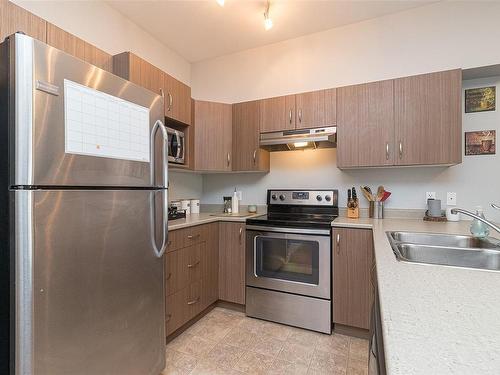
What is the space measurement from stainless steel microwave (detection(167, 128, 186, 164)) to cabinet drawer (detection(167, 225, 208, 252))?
25.5 inches

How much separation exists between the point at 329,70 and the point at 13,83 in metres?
2.42

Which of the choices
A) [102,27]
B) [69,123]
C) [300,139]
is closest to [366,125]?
[300,139]

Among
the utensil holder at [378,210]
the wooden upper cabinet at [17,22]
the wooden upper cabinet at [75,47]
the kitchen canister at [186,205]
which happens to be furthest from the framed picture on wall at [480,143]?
the wooden upper cabinet at [17,22]

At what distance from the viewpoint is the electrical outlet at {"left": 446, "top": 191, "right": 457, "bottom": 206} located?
2.13 meters

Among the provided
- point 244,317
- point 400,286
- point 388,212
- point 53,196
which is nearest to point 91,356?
point 53,196

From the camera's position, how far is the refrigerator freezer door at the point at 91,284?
3.13ft

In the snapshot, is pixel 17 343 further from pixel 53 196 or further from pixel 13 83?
pixel 13 83

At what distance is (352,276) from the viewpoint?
1.96 m

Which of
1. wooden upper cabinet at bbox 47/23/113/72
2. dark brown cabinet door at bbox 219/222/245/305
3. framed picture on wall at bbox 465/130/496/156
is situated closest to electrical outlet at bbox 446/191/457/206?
framed picture on wall at bbox 465/130/496/156

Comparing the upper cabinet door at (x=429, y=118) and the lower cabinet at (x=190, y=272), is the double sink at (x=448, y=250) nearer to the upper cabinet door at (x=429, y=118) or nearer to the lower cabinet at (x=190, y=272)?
the upper cabinet door at (x=429, y=118)

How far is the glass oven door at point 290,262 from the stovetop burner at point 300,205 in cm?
20

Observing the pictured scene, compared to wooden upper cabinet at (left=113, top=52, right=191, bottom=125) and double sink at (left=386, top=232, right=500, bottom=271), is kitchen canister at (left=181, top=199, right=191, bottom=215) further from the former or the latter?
double sink at (left=386, top=232, right=500, bottom=271)

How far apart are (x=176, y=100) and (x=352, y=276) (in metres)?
2.07

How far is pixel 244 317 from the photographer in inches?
91.1
